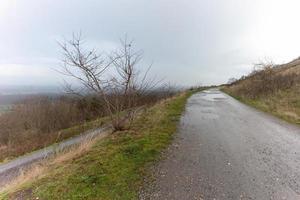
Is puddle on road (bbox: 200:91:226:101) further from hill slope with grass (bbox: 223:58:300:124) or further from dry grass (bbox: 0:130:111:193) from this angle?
dry grass (bbox: 0:130:111:193)

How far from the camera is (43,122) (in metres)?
32.8

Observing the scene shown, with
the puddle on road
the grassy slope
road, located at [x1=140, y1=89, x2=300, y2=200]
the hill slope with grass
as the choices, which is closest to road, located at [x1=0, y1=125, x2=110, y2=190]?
the grassy slope

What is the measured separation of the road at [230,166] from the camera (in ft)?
15.1

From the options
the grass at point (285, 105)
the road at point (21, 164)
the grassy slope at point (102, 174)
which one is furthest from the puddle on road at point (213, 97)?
the grassy slope at point (102, 174)

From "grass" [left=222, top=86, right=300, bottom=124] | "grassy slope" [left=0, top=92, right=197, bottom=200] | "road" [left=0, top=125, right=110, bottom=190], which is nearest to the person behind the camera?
"grassy slope" [left=0, top=92, right=197, bottom=200]

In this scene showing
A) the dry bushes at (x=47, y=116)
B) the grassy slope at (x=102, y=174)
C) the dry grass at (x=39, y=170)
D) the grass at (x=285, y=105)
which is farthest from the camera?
the dry bushes at (x=47, y=116)

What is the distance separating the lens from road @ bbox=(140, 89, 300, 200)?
4602 mm

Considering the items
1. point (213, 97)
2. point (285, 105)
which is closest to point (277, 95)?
point (285, 105)

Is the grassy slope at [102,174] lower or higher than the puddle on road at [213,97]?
higher

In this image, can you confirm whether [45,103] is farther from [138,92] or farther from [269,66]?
[269,66]

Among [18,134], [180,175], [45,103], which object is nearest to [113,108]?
[180,175]

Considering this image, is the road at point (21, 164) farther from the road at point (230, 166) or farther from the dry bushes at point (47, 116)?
the dry bushes at point (47, 116)

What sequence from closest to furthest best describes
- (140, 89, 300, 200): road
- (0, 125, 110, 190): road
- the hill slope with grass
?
(140, 89, 300, 200): road
(0, 125, 110, 190): road
the hill slope with grass

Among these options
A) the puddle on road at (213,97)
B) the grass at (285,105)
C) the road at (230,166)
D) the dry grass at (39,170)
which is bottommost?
the dry grass at (39,170)
